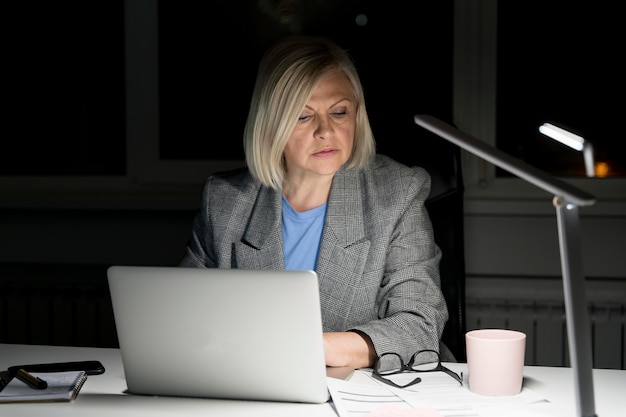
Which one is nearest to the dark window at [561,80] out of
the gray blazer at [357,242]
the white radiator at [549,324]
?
the white radiator at [549,324]

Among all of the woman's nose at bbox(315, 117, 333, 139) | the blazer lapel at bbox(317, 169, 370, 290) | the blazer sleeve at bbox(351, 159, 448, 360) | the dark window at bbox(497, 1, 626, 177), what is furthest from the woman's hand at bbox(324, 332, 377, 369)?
the dark window at bbox(497, 1, 626, 177)

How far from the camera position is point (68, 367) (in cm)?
147

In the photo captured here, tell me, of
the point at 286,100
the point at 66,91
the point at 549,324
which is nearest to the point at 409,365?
the point at 286,100

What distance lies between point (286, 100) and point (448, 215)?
0.47m

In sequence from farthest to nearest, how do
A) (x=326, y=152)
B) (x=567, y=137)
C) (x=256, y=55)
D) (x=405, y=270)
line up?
(x=256, y=55), (x=326, y=152), (x=405, y=270), (x=567, y=137)

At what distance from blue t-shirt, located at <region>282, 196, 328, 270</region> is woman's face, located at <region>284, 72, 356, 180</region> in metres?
0.11

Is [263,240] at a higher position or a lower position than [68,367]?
higher

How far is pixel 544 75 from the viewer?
287 centimetres

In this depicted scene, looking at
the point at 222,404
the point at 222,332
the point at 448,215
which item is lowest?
the point at 222,404

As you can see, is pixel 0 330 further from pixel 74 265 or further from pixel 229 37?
pixel 229 37

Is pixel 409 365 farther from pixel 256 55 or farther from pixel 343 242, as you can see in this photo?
pixel 256 55

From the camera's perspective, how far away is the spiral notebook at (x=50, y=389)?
1.31 metres

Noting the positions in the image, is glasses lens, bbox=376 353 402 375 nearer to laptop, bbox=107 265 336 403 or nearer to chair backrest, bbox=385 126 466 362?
laptop, bbox=107 265 336 403

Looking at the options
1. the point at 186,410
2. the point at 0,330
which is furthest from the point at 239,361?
the point at 0,330
